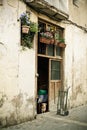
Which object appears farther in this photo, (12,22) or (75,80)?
(75,80)

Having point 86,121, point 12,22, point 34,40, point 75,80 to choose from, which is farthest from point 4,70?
point 75,80

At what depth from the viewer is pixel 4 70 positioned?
27.4 feet

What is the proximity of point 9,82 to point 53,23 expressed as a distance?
164 inches

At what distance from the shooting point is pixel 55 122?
9.59 meters

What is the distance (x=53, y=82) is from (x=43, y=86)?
1.51ft

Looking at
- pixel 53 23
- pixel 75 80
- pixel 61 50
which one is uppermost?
pixel 53 23

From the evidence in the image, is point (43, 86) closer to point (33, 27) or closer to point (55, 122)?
point (55, 122)

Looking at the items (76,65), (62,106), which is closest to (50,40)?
(62,106)

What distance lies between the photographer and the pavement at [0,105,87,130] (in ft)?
28.3

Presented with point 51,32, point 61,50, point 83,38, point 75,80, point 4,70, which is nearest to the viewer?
point 4,70

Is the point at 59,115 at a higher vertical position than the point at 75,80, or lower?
lower

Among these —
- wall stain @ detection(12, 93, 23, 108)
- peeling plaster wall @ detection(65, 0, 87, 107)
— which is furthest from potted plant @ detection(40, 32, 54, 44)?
wall stain @ detection(12, 93, 23, 108)

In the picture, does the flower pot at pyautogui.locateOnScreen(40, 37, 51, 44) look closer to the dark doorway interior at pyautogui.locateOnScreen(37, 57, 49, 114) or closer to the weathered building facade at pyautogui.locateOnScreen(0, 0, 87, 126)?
the weathered building facade at pyautogui.locateOnScreen(0, 0, 87, 126)

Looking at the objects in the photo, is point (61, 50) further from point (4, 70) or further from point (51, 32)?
point (4, 70)
